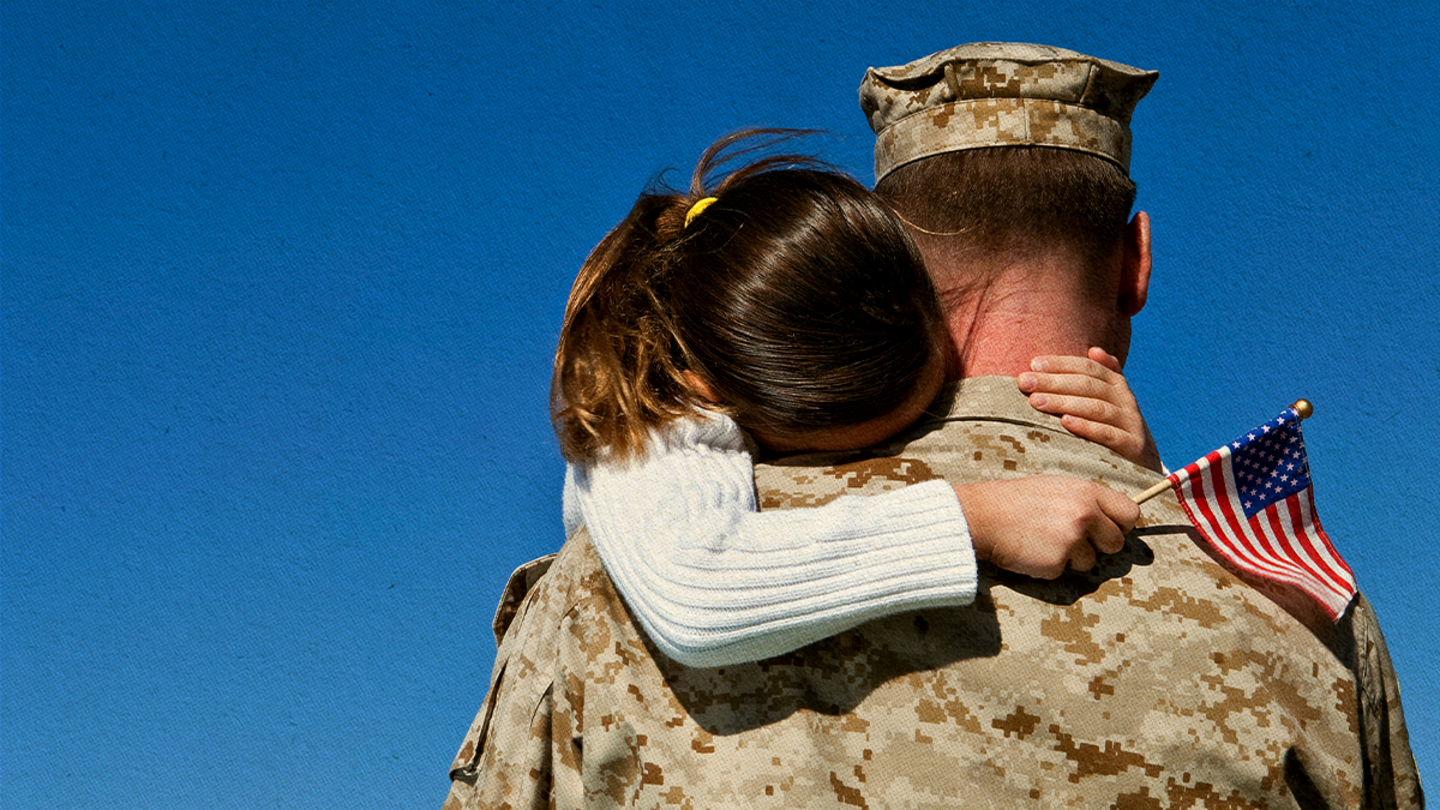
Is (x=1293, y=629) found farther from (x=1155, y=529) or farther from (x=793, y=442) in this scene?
(x=793, y=442)

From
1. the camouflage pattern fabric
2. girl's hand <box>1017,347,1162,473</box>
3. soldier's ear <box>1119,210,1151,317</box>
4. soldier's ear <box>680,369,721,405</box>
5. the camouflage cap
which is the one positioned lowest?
the camouflage pattern fabric

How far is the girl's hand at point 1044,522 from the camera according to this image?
2.24 meters

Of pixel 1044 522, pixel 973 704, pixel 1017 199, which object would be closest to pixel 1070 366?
pixel 1017 199

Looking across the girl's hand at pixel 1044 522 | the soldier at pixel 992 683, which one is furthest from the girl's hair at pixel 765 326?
the girl's hand at pixel 1044 522

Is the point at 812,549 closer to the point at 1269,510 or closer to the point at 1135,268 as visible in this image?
the point at 1269,510

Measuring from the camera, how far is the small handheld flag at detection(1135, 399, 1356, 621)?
2.45 meters

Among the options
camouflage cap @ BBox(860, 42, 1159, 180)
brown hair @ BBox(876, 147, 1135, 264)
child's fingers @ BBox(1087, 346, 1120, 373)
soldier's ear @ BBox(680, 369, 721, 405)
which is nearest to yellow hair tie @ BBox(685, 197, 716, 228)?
soldier's ear @ BBox(680, 369, 721, 405)

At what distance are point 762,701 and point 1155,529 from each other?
2.58 feet

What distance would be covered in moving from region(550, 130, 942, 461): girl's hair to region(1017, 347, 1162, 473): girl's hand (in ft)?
0.77

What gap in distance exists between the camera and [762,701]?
2.31 meters

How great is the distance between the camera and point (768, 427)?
2457mm

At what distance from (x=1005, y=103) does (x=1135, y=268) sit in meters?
0.46

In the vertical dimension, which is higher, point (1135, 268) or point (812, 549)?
point (1135, 268)

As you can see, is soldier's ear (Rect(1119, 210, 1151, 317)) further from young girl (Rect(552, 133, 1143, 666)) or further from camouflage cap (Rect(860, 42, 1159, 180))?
young girl (Rect(552, 133, 1143, 666))
